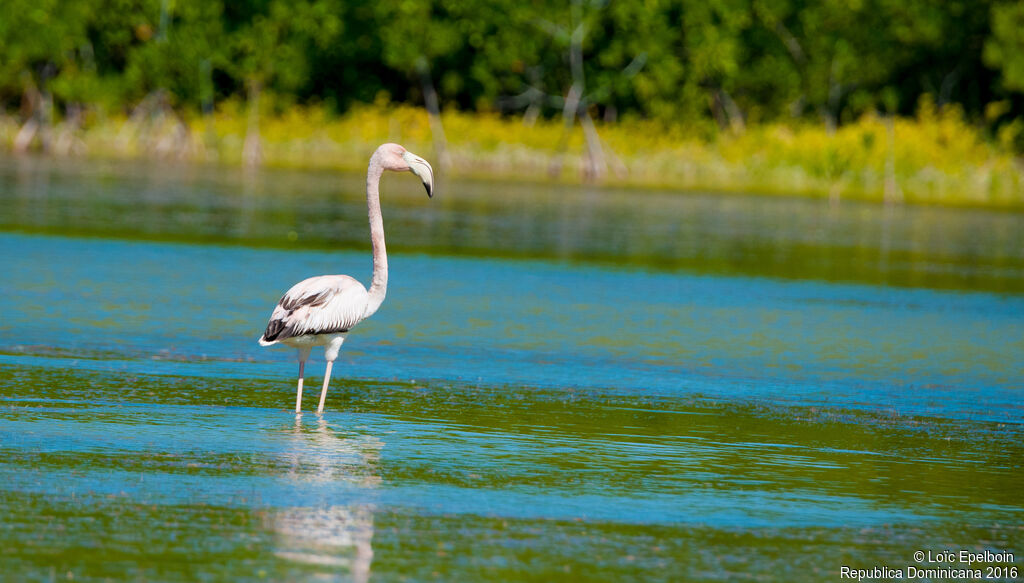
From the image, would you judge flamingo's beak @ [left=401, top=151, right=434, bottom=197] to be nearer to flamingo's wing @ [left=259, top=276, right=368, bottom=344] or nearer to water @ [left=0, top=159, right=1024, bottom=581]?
flamingo's wing @ [left=259, top=276, right=368, bottom=344]

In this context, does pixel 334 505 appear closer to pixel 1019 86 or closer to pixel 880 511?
pixel 880 511

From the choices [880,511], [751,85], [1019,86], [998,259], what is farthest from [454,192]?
[880,511]

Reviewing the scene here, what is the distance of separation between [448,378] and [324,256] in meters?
11.0

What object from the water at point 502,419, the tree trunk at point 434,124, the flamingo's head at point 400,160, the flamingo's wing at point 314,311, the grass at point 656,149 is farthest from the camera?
the tree trunk at point 434,124

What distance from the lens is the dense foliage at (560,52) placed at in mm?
63312

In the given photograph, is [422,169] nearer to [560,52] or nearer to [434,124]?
[434,124]

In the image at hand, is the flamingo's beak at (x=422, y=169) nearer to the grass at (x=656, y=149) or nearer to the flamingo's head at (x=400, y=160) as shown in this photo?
the flamingo's head at (x=400, y=160)

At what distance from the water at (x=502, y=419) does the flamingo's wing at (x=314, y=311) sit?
1.83 ft

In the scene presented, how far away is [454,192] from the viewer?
44.1 meters

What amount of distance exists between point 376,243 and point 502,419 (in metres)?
1.46

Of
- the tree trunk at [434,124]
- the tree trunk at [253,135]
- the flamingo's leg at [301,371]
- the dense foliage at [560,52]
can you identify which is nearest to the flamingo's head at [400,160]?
the flamingo's leg at [301,371]

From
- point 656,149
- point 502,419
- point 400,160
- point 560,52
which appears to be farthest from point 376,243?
point 560,52

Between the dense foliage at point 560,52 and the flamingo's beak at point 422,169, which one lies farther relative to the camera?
the dense foliage at point 560,52

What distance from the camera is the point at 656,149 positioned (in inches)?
2566
